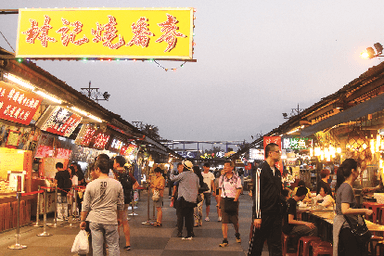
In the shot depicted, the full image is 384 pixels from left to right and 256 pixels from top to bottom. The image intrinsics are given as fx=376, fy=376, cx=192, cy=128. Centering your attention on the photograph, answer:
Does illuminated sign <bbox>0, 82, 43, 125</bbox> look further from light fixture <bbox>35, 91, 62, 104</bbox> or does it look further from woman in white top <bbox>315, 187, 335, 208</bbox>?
woman in white top <bbox>315, 187, 335, 208</bbox>

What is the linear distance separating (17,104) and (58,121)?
307 centimetres

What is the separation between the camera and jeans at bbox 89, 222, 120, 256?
18.4 ft

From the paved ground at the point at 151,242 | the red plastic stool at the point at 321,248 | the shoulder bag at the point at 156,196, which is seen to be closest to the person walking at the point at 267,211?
the red plastic stool at the point at 321,248

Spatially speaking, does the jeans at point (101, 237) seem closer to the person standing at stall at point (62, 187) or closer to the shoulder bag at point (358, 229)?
the shoulder bag at point (358, 229)

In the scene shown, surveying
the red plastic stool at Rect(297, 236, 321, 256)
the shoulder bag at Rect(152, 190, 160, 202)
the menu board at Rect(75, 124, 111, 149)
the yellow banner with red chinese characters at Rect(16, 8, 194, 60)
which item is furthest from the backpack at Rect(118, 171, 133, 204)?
the menu board at Rect(75, 124, 111, 149)

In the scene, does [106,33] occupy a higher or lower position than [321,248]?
higher

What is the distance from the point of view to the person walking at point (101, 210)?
5.61 meters

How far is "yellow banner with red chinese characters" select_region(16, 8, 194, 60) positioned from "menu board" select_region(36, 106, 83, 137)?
4.28 metres

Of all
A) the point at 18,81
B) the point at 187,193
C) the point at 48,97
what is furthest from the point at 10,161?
the point at 187,193

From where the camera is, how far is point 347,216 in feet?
16.7

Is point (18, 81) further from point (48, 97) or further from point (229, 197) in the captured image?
point (229, 197)

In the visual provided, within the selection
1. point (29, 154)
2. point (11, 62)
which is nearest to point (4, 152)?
point (29, 154)

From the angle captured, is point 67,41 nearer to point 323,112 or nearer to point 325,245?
point 325,245

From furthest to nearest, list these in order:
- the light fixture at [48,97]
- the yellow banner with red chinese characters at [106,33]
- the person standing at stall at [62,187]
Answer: the person standing at stall at [62,187], the light fixture at [48,97], the yellow banner with red chinese characters at [106,33]
